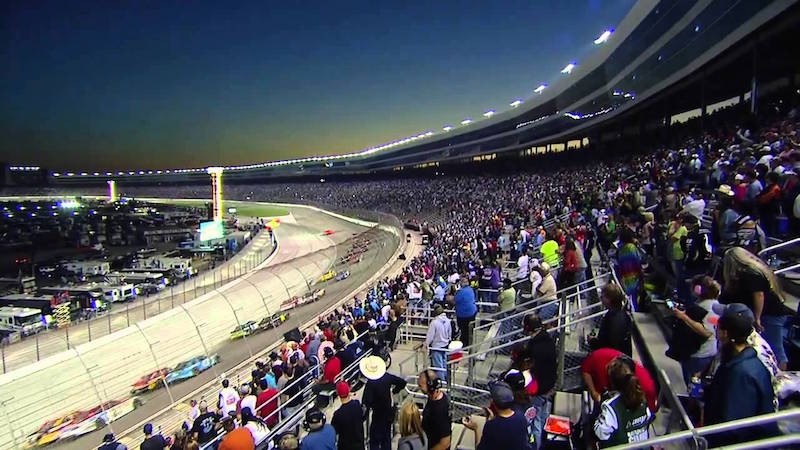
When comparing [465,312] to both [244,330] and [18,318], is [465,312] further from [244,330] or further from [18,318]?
[18,318]

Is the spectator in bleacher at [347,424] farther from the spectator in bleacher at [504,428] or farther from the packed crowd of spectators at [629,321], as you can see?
the spectator in bleacher at [504,428]

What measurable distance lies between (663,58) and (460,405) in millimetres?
27280

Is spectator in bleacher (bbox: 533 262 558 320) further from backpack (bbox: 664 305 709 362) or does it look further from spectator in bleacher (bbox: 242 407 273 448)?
spectator in bleacher (bbox: 242 407 273 448)

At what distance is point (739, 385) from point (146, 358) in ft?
38.0

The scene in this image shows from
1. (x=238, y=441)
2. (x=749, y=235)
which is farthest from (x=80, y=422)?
(x=749, y=235)

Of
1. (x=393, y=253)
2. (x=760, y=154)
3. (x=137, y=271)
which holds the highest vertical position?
(x=760, y=154)

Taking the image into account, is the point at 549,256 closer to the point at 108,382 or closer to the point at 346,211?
the point at 108,382

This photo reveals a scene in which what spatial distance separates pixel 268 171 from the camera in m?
144

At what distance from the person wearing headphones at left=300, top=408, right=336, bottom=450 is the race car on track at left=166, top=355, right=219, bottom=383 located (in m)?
8.14

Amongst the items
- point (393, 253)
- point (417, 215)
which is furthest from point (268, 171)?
point (393, 253)

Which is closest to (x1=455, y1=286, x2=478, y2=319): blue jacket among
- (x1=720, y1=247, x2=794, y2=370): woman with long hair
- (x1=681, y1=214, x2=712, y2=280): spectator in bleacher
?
(x1=681, y1=214, x2=712, y2=280): spectator in bleacher

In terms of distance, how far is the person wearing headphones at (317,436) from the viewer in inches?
159

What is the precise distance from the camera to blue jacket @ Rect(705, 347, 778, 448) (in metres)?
2.65

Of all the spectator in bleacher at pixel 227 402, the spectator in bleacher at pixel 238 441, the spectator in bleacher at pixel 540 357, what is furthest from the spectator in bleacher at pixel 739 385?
the spectator in bleacher at pixel 227 402
